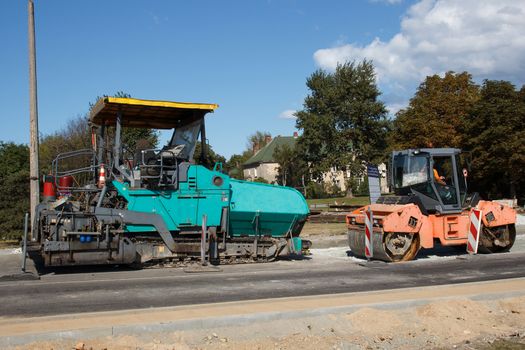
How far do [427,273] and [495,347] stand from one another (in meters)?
5.15

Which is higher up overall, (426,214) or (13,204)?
(13,204)

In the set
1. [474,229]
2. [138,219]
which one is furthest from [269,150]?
[138,219]

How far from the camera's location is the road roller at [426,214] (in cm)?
1306

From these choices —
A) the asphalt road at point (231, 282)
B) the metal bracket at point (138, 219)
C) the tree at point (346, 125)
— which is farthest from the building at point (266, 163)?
the metal bracket at point (138, 219)

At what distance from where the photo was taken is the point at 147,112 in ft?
40.9

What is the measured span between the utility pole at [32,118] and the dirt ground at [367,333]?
372 inches

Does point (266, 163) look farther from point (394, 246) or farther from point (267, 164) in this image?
point (394, 246)

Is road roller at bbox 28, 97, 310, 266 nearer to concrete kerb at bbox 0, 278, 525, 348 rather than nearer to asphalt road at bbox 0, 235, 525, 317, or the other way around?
asphalt road at bbox 0, 235, 525, 317

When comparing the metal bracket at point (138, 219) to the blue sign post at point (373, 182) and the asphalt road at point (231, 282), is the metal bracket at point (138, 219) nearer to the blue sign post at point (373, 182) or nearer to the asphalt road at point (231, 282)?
the asphalt road at point (231, 282)

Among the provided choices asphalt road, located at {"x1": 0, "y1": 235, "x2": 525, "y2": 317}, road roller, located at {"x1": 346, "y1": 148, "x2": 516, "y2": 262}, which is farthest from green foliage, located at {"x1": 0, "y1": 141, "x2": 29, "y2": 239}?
road roller, located at {"x1": 346, "y1": 148, "x2": 516, "y2": 262}

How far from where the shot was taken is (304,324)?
21.3 feet

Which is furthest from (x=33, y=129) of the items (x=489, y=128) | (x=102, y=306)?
(x=489, y=128)

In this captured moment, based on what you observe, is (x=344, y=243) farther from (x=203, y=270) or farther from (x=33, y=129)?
→ (x=33, y=129)

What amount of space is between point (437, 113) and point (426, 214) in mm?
36570
